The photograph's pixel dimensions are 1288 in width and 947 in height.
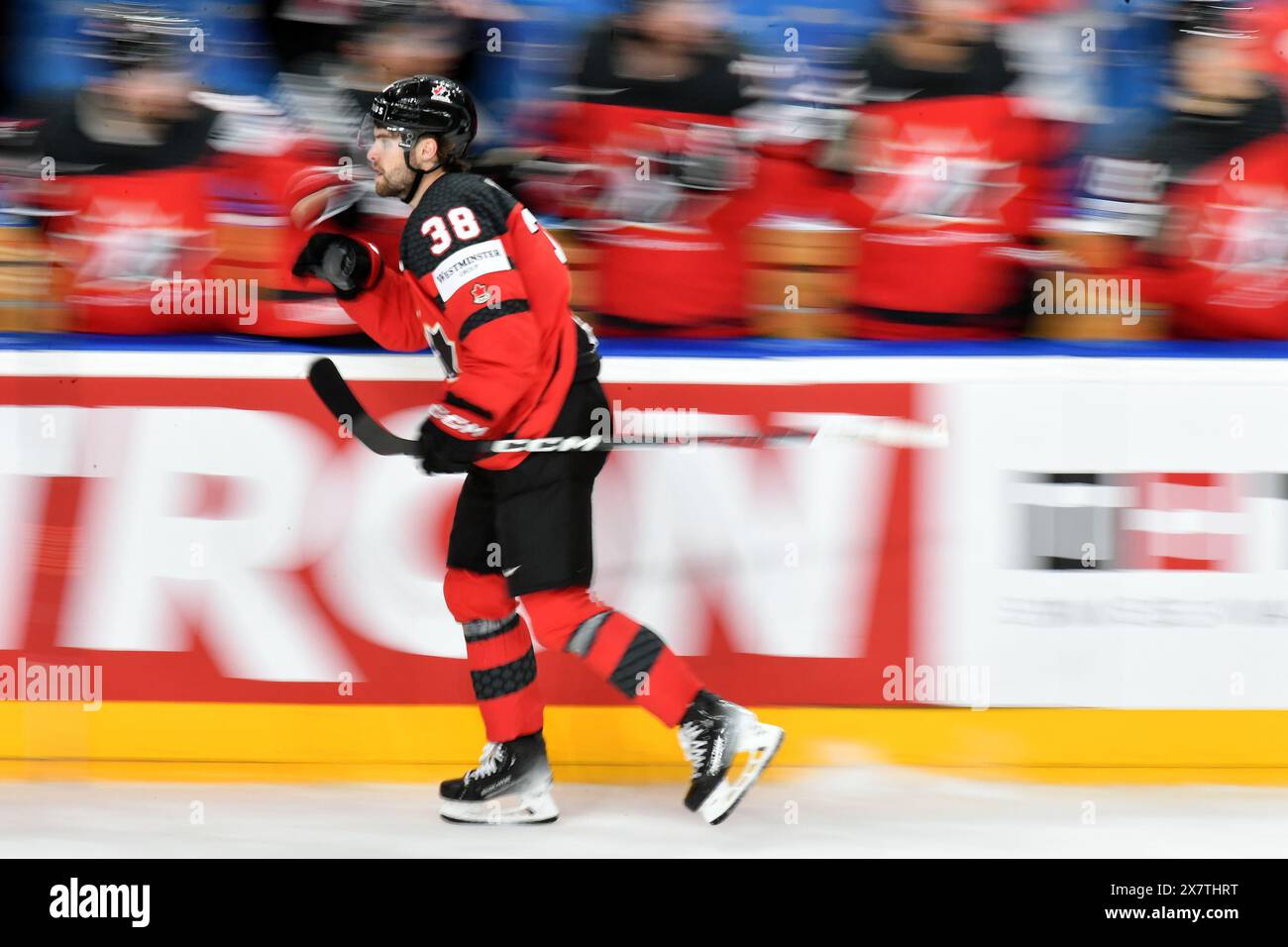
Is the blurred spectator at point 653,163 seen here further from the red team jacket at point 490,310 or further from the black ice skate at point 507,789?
the black ice skate at point 507,789

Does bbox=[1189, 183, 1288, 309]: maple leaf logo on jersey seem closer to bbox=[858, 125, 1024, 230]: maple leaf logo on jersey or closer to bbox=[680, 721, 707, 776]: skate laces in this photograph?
bbox=[858, 125, 1024, 230]: maple leaf logo on jersey

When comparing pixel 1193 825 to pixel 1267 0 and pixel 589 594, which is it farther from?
pixel 1267 0

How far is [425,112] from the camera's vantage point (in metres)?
3.12

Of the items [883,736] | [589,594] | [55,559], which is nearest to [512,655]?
[589,594]

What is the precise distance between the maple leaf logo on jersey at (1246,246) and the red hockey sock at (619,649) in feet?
5.76

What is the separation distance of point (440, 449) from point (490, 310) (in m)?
0.31

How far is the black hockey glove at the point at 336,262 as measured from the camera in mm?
3180

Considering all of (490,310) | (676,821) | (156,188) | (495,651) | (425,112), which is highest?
(425,112)

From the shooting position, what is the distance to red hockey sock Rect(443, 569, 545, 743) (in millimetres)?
3213

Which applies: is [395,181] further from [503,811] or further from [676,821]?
[676,821]

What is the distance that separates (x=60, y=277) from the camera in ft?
12.1

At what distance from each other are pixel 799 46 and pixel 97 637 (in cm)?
237

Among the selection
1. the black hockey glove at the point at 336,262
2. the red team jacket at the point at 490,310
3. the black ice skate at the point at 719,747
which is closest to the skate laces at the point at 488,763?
the black ice skate at the point at 719,747

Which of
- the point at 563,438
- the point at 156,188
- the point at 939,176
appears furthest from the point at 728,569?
the point at 156,188
